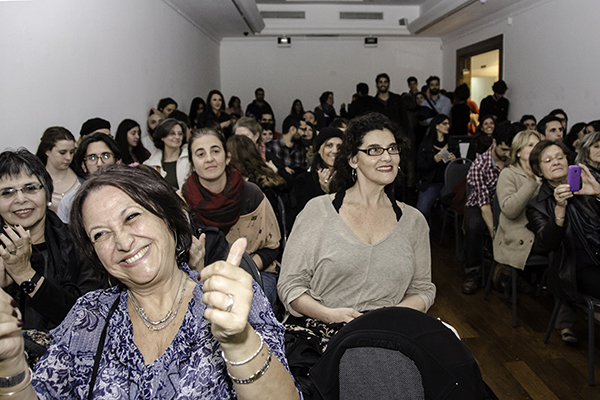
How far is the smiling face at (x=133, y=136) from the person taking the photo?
476cm

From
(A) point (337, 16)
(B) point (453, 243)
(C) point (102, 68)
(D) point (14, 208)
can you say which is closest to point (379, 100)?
(B) point (453, 243)

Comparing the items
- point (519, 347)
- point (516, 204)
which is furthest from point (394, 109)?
point (519, 347)

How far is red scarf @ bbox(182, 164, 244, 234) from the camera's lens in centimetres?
256

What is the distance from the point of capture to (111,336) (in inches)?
46.8

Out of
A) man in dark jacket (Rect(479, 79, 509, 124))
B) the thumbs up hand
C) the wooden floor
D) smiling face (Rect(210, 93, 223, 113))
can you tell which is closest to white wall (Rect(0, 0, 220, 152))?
smiling face (Rect(210, 93, 223, 113))

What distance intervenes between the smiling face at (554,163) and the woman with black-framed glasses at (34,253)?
104 inches

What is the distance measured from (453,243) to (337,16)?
7730 millimetres

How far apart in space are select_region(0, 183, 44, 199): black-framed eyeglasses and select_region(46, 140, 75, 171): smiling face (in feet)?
4.06

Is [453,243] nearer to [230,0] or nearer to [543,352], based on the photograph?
[543,352]

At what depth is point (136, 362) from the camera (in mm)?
1162

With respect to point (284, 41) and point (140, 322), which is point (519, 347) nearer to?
point (140, 322)

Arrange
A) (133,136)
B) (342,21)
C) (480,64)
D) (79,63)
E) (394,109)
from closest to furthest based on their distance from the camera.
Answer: (79,63) → (133,136) → (394,109) → (342,21) → (480,64)

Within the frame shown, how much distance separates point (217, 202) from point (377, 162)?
1028 mm

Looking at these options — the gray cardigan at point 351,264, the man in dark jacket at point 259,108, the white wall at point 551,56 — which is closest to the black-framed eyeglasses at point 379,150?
the gray cardigan at point 351,264
